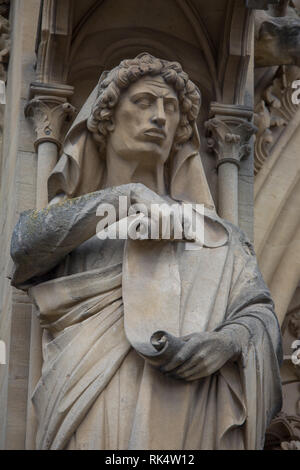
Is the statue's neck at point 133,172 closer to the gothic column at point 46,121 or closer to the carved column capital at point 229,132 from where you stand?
the gothic column at point 46,121

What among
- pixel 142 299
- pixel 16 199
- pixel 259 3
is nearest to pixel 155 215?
pixel 142 299

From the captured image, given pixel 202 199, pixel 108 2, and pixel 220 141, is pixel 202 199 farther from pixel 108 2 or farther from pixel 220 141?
pixel 108 2

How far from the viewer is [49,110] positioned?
28.2 ft

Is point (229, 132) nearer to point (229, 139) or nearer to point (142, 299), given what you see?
point (229, 139)

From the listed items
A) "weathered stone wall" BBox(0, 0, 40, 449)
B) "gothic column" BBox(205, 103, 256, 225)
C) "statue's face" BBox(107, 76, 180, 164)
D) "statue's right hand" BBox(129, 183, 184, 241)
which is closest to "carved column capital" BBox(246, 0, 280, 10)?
"gothic column" BBox(205, 103, 256, 225)

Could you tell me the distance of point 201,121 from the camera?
29.2 ft

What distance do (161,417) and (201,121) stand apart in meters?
1.95

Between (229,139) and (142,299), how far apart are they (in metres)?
1.34

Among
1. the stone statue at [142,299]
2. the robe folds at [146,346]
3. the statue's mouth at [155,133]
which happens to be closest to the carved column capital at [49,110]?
the stone statue at [142,299]

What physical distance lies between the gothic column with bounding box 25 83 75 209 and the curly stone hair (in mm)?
350

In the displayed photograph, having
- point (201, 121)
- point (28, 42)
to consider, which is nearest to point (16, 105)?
point (28, 42)

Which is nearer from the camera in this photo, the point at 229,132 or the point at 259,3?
the point at 259,3

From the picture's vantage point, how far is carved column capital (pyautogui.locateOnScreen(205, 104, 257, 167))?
873 centimetres

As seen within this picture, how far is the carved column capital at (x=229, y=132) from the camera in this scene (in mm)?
8734
